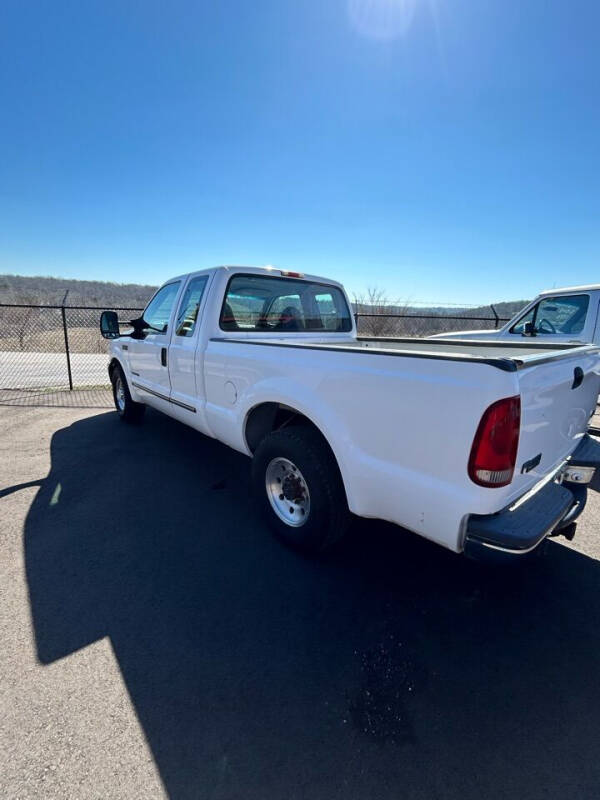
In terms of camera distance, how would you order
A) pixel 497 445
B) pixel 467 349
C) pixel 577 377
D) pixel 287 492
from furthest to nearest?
pixel 467 349 → pixel 287 492 → pixel 577 377 → pixel 497 445

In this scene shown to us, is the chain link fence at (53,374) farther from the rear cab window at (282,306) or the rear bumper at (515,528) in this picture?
the rear bumper at (515,528)

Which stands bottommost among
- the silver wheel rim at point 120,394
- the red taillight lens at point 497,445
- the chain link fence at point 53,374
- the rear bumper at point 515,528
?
the chain link fence at point 53,374

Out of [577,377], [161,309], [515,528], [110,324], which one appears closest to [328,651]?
[515,528]

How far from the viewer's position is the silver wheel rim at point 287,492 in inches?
111

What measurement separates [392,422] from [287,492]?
123cm

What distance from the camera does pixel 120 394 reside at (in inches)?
242

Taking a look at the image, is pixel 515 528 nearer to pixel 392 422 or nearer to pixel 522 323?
pixel 392 422

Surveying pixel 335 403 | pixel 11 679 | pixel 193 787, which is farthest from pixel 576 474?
pixel 11 679

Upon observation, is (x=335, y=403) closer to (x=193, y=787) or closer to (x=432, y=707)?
(x=432, y=707)

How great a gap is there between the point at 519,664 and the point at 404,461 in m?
1.15

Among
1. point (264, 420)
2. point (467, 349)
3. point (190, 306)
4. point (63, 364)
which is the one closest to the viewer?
point (264, 420)

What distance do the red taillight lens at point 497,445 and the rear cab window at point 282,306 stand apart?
2524 millimetres

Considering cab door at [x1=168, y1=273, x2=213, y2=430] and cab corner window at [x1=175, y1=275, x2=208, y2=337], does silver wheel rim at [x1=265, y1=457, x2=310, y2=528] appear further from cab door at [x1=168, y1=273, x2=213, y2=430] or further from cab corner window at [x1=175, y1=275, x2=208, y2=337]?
cab corner window at [x1=175, y1=275, x2=208, y2=337]

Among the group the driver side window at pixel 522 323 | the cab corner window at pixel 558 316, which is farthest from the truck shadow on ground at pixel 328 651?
the driver side window at pixel 522 323
